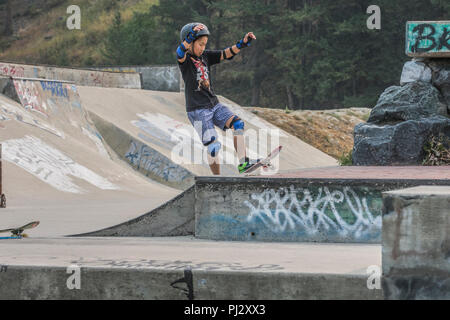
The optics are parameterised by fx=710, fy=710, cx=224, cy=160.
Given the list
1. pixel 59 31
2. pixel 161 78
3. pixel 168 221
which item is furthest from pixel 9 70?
pixel 59 31

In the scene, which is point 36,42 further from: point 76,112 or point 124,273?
point 124,273

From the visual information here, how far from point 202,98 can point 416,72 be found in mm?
5083

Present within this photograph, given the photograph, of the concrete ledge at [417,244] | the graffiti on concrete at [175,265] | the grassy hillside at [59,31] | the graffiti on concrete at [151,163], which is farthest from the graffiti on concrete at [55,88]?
the grassy hillside at [59,31]

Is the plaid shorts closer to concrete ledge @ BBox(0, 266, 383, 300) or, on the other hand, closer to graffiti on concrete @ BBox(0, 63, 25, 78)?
concrete ledge @ BBox(0, 266, 383, 300)

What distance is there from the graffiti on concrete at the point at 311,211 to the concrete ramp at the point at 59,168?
2.91 metres

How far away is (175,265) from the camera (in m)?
4.56

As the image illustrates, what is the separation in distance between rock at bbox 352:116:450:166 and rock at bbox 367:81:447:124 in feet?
0.67

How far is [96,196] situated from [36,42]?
145 ft

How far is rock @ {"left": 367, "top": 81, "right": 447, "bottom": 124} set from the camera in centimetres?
1065

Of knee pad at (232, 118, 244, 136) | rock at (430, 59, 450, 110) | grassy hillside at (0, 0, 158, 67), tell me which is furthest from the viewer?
grassy hillside at (0, 0, 158, 67)

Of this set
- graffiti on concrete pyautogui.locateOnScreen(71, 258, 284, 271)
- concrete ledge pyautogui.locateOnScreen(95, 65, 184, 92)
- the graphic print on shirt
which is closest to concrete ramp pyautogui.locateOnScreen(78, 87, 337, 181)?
concrete ledge pyautogui.locateOnScreen(95, 65, 184, 92)

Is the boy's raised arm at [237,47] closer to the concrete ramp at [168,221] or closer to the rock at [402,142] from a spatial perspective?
the concrete ramp at [168,221]

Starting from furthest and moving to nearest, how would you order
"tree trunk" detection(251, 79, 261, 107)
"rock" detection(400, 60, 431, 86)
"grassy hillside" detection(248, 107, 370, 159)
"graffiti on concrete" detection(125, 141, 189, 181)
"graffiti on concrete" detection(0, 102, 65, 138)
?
"tree trunk" detection(251, 79, 261, 107)
"grassy hillside" detection(248, 107, 370, 159)
"graffiti on concrete" detection(125, 141, 189, 181)
"graffiti on concrete" detection(0, 102, 65, 138)
"rock" detection(400, 60, 431, 86)

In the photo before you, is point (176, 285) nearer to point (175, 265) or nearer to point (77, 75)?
point (175, 265)
